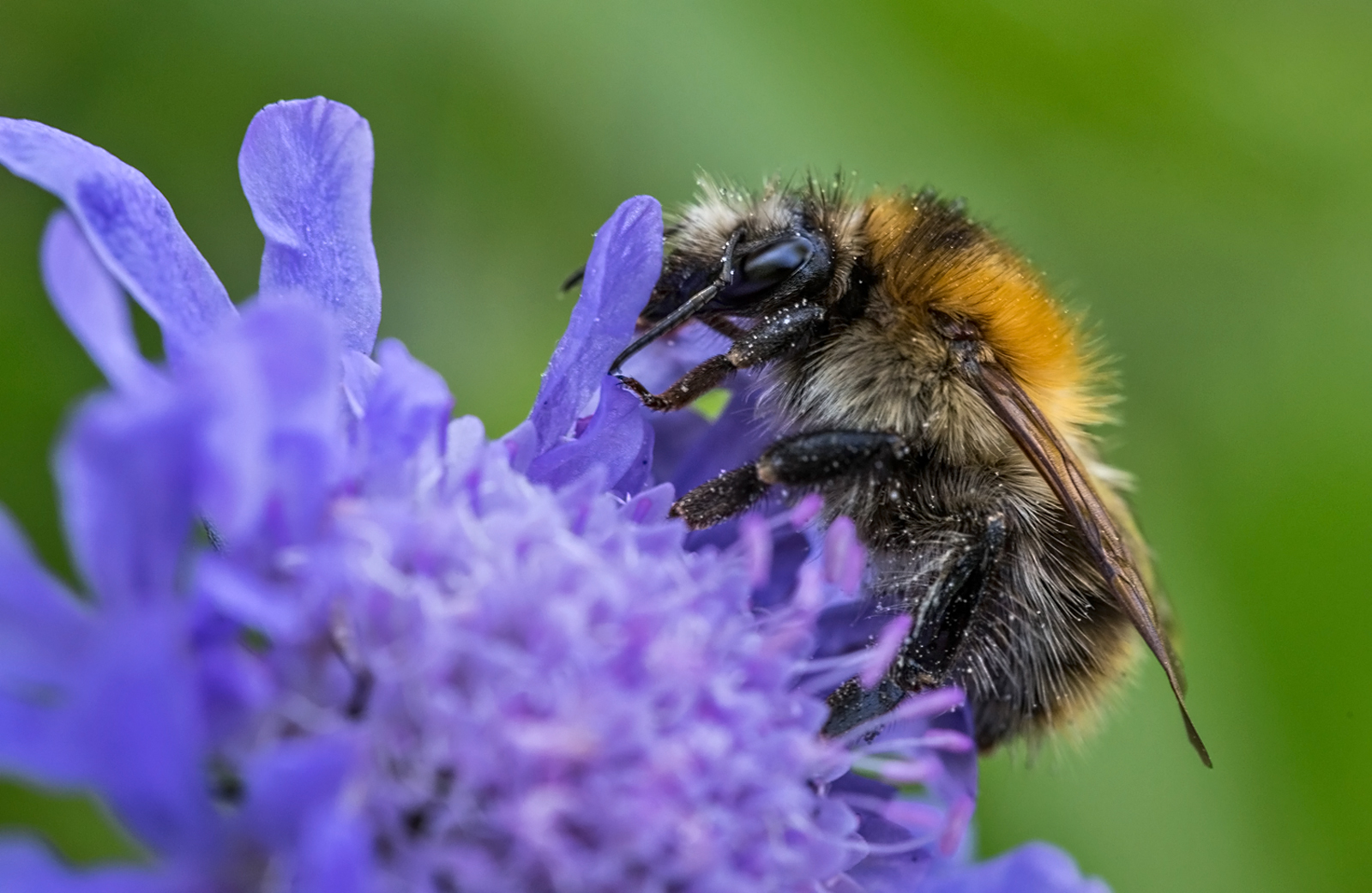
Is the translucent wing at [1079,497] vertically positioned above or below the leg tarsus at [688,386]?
below

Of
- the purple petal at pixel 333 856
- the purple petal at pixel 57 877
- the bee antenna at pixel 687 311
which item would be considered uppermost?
the bee antenna at pixel 687 311

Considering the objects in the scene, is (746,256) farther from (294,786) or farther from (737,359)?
(294,786)

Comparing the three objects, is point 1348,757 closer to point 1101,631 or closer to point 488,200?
point 1101,631

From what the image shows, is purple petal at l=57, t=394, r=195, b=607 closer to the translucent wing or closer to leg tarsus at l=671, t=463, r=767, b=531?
leg tarsus at l=671, t=463, r=767, b=531

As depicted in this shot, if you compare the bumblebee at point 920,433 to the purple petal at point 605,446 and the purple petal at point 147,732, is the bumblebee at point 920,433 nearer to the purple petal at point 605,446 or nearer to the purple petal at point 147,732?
the purple petal at point 605,446

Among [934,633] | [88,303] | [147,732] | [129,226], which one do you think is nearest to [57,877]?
[147,732]

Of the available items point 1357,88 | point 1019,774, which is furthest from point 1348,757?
point 1357,88

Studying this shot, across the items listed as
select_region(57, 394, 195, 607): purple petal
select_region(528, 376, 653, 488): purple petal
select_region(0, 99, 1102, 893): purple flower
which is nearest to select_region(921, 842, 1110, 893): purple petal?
select_region(0, 99, 1102, 893): purple flower

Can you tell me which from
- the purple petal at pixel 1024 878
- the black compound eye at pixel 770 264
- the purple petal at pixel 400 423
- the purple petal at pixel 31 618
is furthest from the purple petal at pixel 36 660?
the purple petal at pixel 1024 878
